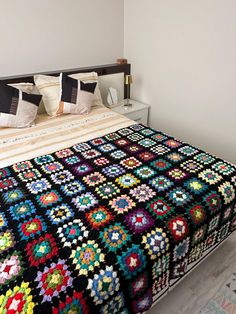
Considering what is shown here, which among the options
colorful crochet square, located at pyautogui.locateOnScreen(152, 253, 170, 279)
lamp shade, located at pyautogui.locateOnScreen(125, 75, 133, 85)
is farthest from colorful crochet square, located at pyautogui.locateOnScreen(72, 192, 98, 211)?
lamp shade, located at pyautogui.locateOnScreen(125, 75, 133, 85)

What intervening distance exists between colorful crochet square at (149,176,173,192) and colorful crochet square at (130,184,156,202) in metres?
0.05

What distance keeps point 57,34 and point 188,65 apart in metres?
1.42

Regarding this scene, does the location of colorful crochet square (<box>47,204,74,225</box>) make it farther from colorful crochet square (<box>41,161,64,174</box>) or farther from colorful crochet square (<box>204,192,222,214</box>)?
colorful crochet square (<box>204,192,222,214</box>)

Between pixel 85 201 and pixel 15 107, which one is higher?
pixel 15 107

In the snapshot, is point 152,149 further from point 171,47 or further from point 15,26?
point 15,26

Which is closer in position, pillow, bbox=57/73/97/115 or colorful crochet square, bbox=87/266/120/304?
colorful crochet square, bbox=87/266/120/304

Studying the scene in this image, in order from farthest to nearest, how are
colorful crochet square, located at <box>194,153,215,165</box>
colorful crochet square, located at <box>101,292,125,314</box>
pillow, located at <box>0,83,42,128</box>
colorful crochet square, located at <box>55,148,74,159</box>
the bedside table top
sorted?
the bedside table top < pillow, located at <box>0,83,42,128</box> < colorful crochet square, located at <box>55,148,74,159</box> < colorful crochet square, located at <box>194,153,215,165</box> < colorful crochet square, located at <box>101,292,125,314</box>

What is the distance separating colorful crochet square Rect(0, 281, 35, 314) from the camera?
32.5 inches

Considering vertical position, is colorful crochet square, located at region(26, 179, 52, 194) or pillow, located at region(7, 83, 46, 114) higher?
pillow, located at region(7, 83, 46, 114)

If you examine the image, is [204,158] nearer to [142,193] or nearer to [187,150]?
[187,150]

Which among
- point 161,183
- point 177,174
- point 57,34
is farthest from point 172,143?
point 57,34

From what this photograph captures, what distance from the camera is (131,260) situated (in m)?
1.01

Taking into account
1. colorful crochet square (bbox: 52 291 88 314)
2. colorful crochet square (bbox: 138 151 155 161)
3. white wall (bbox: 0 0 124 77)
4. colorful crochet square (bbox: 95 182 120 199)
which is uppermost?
white wall (bbox: 0 0 124 77)

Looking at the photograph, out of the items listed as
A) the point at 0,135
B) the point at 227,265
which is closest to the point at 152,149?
the point at 227,265
